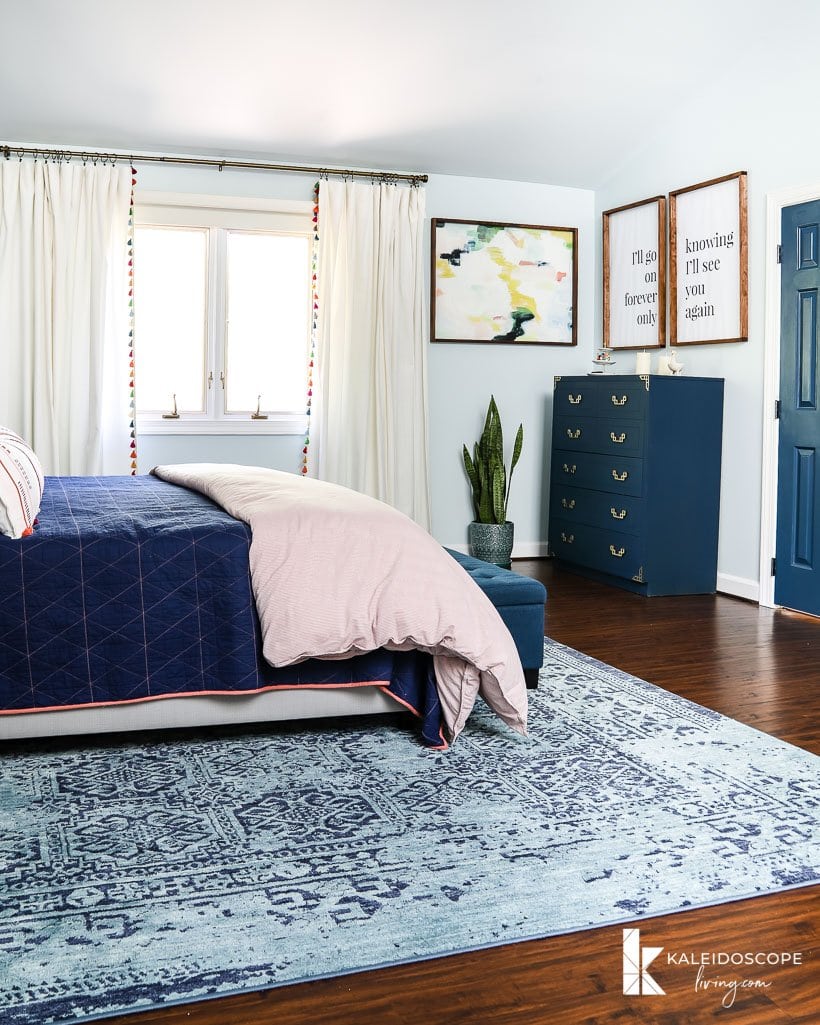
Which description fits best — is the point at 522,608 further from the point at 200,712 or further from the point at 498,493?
the point at 498,493

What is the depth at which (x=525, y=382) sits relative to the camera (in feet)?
20.9

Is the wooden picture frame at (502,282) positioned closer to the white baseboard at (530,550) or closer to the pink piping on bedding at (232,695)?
the white baseboard at (530,550)

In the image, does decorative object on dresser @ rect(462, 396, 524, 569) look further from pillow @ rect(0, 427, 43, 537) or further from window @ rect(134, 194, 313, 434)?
pillow @ rect(0, 427, 43, 537)

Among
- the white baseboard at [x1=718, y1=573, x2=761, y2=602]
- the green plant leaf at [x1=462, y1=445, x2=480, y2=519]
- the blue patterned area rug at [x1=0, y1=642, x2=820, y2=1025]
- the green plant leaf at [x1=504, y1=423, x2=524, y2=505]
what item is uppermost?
the green plant leaf at [x1=504, y1=423, x2=524, y2=505]

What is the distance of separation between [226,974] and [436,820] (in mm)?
738

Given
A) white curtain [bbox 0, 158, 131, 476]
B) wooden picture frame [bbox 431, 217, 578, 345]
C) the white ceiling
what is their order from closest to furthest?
the white ceiling, white curtain [bbox 0, 158, 131, 476], wooden picture frame [bbox 431, 217, 578, 345]

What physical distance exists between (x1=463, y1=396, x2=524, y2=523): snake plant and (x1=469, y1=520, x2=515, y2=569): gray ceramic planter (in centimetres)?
6

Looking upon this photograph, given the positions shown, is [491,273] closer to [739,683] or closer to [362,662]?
[739,683]

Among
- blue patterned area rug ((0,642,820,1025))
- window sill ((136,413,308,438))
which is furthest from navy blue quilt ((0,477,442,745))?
window sill ((136,413,308,438))

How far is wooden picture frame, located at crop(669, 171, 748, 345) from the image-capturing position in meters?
5.11

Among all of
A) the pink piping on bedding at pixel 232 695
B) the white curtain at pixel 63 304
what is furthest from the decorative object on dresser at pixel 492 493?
the pink piping on bedding at pixel 232 695

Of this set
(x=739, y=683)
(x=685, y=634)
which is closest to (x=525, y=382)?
(x=685, y=634)

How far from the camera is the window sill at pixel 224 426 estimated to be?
18.7ft

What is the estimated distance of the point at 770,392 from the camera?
4.96m
